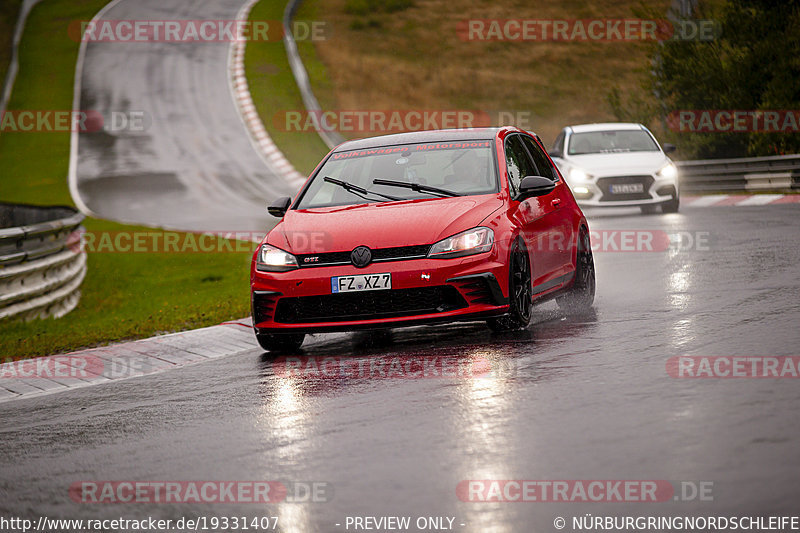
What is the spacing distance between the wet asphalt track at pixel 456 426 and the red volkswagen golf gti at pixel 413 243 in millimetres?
337

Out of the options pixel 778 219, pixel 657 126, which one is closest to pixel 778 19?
pixel 657 126

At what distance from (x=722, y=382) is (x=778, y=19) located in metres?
25.3

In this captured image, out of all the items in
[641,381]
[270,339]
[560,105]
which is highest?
[641,381]

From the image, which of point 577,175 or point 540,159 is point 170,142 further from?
point 540,159

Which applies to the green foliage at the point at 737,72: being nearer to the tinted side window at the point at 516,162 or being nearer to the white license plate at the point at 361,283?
the tinted side window at the point at 516,162

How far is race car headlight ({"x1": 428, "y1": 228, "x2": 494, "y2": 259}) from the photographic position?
8.73 meters

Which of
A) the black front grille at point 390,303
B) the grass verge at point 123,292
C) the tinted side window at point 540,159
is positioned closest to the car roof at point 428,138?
the tinted side window at point 540,159

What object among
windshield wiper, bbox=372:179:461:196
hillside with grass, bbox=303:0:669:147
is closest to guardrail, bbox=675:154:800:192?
hillside with grass, bbox=303:0:669:147

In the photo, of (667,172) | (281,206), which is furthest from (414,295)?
(667,172)

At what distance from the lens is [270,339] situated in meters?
9.45

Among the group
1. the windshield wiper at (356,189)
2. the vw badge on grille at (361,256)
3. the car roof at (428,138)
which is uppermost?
the car roof at (428,138)

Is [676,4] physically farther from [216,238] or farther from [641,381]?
[641,381]

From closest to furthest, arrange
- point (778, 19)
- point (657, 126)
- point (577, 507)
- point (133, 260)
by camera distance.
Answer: point (577, 507) → point (133, 260) → point (778, 19) → point (657, 126)

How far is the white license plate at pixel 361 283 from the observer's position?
28.4ft
